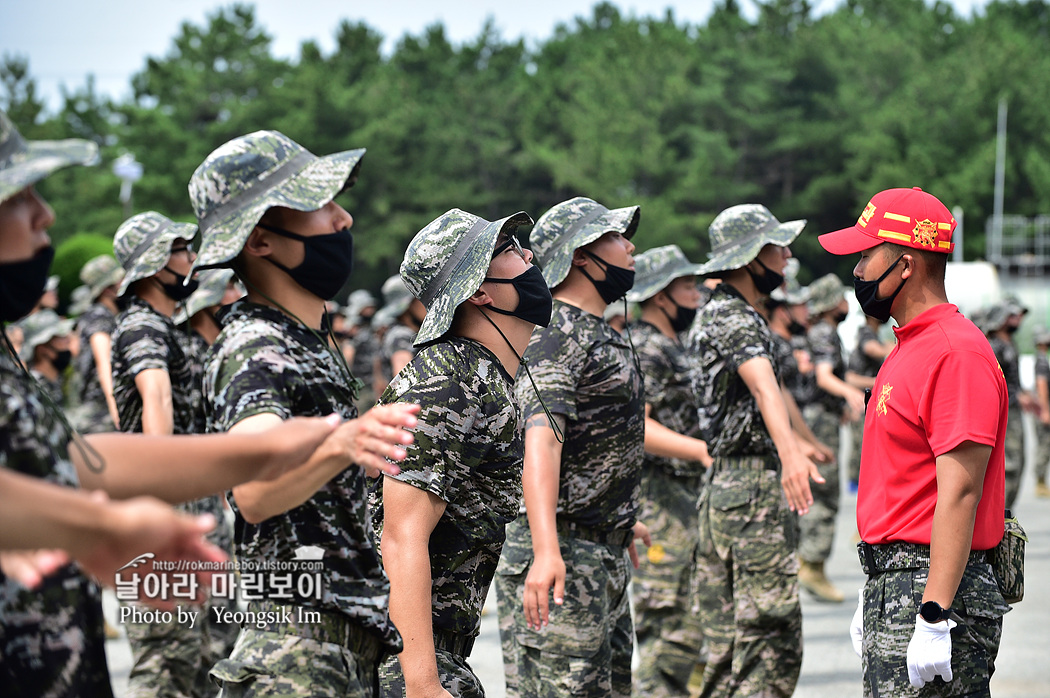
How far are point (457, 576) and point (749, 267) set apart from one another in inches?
122

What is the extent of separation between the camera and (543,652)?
169 inches

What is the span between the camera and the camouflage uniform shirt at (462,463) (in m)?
3.29

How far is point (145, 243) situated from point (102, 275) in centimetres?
305

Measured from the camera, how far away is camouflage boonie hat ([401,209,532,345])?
354 cm

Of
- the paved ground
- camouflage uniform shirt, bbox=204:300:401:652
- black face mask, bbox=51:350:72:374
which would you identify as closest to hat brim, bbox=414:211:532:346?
camouflage uniform shirt, bbox=204:300:401:652

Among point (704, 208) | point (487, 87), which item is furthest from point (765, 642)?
point (487, 87)

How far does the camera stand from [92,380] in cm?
793

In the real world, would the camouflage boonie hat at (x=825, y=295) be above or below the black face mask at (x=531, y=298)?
above

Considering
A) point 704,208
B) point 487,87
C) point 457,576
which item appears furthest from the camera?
point 487,87

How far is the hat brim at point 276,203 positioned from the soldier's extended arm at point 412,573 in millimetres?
884

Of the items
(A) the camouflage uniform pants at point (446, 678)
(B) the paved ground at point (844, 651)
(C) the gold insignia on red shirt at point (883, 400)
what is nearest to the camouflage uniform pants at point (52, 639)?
(A) the camouflage uniform pants at point (446, 678)

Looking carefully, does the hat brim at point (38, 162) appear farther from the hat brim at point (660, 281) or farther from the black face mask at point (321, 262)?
the hat brim at point (660, 281)

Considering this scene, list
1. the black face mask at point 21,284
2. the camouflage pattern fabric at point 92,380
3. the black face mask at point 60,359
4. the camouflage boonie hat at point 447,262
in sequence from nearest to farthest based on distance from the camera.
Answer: the black face mask at point 21,284, the camouflage boonie hat at point 447,262, the camouflage pattern fabric at point 92,380, the black face mask at point 60,359

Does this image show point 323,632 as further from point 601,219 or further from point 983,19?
point 983,19
